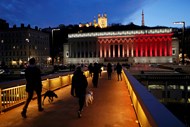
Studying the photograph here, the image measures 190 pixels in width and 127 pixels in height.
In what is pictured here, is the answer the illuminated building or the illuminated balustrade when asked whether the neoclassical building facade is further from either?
the illuminated building

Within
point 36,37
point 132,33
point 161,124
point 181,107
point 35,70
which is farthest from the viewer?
point 132,33

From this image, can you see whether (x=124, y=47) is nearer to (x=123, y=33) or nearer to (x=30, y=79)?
(x=123, y=33)

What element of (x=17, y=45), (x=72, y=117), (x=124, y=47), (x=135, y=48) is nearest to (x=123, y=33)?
(x=124, y=47)

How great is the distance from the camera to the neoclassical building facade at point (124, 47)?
142 meters

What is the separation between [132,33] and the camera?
495 ft

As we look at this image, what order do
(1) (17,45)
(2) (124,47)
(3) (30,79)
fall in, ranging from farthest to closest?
(2) (124,47) → (1) (17,45) → (3) (30,79)

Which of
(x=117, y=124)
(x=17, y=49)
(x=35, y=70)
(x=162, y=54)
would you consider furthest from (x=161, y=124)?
(x=162, y=54)

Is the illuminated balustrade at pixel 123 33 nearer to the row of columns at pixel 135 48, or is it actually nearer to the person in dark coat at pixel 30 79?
the row of columns at pixel 135 48

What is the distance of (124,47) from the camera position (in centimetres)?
14812

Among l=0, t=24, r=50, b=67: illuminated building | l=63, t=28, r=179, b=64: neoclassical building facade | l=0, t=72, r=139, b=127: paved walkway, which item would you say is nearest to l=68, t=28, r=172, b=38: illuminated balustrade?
l=63, t=28, r=179, b=64: neoclassical building facade

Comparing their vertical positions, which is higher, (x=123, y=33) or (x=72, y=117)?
(x=123, y=33)

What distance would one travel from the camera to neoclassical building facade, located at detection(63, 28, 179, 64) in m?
142

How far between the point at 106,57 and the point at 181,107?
104778 millimetres

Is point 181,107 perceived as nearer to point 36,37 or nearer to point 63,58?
point 36,37
